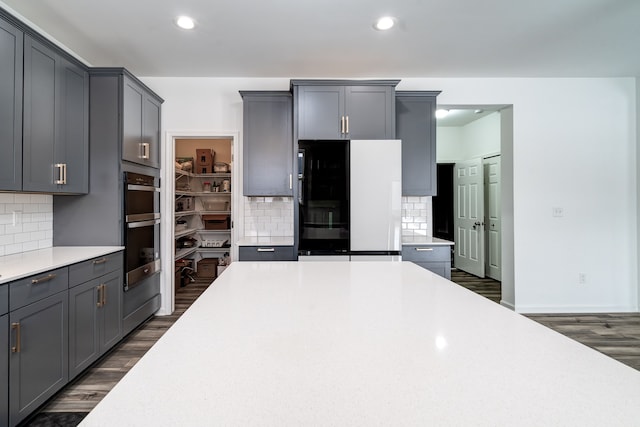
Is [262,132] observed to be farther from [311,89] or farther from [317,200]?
[317,200]

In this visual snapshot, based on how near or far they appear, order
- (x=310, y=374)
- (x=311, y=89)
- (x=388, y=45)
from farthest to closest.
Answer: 1. (x=311, y=89)
2. (x=388, y=45)
3. (x=310, y=374)

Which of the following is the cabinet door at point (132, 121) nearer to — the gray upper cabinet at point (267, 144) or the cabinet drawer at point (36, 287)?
the gray upper cabinet at point (267, 144)

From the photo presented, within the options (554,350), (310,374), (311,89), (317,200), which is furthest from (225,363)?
(311,89)

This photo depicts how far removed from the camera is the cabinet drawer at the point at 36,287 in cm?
171

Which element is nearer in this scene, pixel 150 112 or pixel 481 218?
pixel 150 112

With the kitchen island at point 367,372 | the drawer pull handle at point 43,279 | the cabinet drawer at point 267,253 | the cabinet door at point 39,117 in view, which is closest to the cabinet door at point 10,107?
the cabinet door at point 39,117

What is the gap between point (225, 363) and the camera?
0.68 meters

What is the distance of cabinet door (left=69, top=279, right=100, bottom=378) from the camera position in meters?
2.18

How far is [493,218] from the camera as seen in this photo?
527 centimetres

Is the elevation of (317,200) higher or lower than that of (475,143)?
lower

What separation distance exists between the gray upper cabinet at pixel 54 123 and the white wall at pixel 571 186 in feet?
5.79

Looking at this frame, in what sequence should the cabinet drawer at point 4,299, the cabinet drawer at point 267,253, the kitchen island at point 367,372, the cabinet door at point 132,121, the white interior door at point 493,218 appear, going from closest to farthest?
the kitchen island at point 367,372 < the cabinet drawer at point 4,299 < the cabinet door at point 132,121 < the cabinet drawer at point 267,253 < the white interior door at point 493,218

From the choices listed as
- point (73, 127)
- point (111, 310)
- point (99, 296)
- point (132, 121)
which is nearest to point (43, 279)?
point (99, 296)

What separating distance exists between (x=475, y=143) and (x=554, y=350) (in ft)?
18.3
